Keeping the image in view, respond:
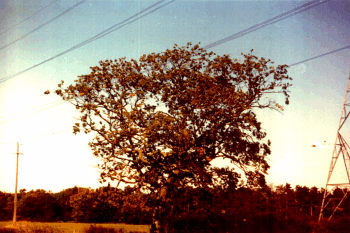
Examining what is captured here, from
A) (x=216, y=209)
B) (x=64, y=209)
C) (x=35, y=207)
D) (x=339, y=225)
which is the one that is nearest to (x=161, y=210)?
(x=216, y=209)

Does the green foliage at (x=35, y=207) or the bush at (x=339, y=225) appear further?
the green foliage at (x=35, y=207)

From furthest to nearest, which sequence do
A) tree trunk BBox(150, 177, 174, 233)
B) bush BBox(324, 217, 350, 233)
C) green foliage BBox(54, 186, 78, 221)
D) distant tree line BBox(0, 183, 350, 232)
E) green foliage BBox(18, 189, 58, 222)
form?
1. green foliage BBox(54, 186, 78, 221)
2. green foliage BBox(18, 189, 58, 222)
3. distant tree line BBox(0, 183, 350, 232)
4. tree trunk BBox(150, 177, 174, 233)
5. bush BBox(324, 217, 350, 233)

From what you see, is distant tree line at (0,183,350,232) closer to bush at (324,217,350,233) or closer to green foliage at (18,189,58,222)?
bush at (324,217,350,233)

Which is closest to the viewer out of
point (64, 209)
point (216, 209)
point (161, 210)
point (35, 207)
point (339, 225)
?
point (339, 225)

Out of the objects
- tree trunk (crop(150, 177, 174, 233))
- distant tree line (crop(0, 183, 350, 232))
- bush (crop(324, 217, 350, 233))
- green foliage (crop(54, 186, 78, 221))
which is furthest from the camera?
green foliage (crop(54, 186, 78, 221))

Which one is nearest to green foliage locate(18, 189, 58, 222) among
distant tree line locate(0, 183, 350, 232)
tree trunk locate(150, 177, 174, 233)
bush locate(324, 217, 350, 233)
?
distant tree line locate(0, 183, 350, 232)

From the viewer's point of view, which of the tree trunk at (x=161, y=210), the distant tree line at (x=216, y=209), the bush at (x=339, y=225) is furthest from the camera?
the distant tree line at (x=216, y=209)

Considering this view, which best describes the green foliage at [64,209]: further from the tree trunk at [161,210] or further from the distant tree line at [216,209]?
the tree trunk at [161,210]

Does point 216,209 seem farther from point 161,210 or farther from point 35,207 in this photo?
point 35,207

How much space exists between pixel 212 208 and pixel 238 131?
21.0 ft

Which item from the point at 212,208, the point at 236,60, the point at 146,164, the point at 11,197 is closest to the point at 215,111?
the point at 236,60

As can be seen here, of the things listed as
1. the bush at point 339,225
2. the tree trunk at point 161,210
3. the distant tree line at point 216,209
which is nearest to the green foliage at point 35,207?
the distant tree line at point 216,209

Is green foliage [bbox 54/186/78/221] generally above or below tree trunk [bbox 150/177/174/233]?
below

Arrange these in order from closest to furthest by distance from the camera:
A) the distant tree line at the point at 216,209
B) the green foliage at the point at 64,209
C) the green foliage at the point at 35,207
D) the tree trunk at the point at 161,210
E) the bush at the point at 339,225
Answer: the bush at the point at 339,225 → the tree trunk at the point at 161,210 → the distant tree line at the point at 216,209 → the green foliage at the point at 35,207 → the green foliage at the point at 64,209
